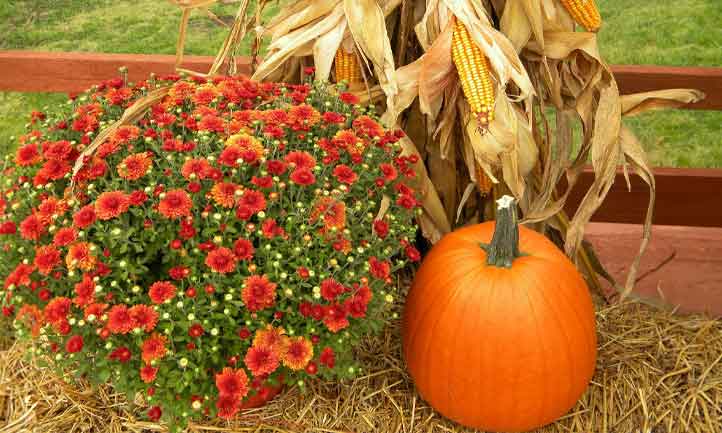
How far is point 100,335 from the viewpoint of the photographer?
4.70 feet

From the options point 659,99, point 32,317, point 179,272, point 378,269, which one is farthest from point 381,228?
point 659,99

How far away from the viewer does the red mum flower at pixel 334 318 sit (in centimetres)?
146

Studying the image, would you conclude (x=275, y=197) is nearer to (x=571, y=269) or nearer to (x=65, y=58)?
(x=571, y=269)

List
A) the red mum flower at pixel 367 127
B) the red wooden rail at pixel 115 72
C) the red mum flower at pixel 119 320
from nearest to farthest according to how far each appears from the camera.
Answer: the red mum flower at pixel 119 320, the red mum flower at pixel 367 127, the red wooden rail at pixel 115 72

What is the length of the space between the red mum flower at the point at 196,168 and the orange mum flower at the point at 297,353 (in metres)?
0.37

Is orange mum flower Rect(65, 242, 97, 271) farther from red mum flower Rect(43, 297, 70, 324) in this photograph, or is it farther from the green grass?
the green grass

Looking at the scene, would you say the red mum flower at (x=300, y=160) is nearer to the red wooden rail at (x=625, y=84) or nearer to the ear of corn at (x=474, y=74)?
the ear of corn at (x=474, y=74)

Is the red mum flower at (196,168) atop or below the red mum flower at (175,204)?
atop

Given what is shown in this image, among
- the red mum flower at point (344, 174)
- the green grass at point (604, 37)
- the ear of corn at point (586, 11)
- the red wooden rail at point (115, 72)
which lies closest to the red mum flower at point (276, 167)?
the red mum flower at point (344, 174)

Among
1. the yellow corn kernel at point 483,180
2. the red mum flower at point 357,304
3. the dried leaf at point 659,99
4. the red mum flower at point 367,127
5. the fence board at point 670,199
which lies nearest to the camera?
the red mum flower at point 357,304

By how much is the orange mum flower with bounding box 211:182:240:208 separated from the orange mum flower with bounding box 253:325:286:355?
25cm

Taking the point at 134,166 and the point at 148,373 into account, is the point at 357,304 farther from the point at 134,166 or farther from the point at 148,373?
the point at 134,166

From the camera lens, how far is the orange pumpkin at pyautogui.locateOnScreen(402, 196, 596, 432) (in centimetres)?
167

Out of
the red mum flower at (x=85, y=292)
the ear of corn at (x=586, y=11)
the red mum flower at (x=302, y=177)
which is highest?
the ear of corn at (x=586, y=11)
